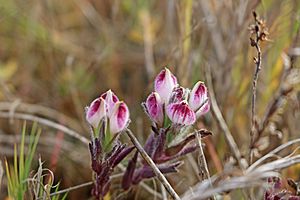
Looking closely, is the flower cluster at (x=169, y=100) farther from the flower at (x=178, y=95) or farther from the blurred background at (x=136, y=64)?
the blurred background at (x=136, y=64)

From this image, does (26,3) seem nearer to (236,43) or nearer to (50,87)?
(50,87)

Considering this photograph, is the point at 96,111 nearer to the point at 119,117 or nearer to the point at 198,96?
the point at 119,117

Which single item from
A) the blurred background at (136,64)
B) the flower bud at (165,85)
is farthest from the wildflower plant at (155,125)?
the blurred background at (136,64)

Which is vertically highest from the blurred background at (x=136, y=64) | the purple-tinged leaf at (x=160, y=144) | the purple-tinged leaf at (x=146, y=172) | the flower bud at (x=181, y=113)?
the blurred background at (x=136, y=64)

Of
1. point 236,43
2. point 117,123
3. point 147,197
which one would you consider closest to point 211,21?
point 236,43

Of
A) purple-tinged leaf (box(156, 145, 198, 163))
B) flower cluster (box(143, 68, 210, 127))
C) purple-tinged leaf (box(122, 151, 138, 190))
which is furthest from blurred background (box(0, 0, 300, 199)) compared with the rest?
flower cluster (box(143, 68, 210, 127))

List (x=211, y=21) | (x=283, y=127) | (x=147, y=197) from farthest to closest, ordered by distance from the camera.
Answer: (x=211, y=21) < (x=283, y=127) < (x=147, y=197)
